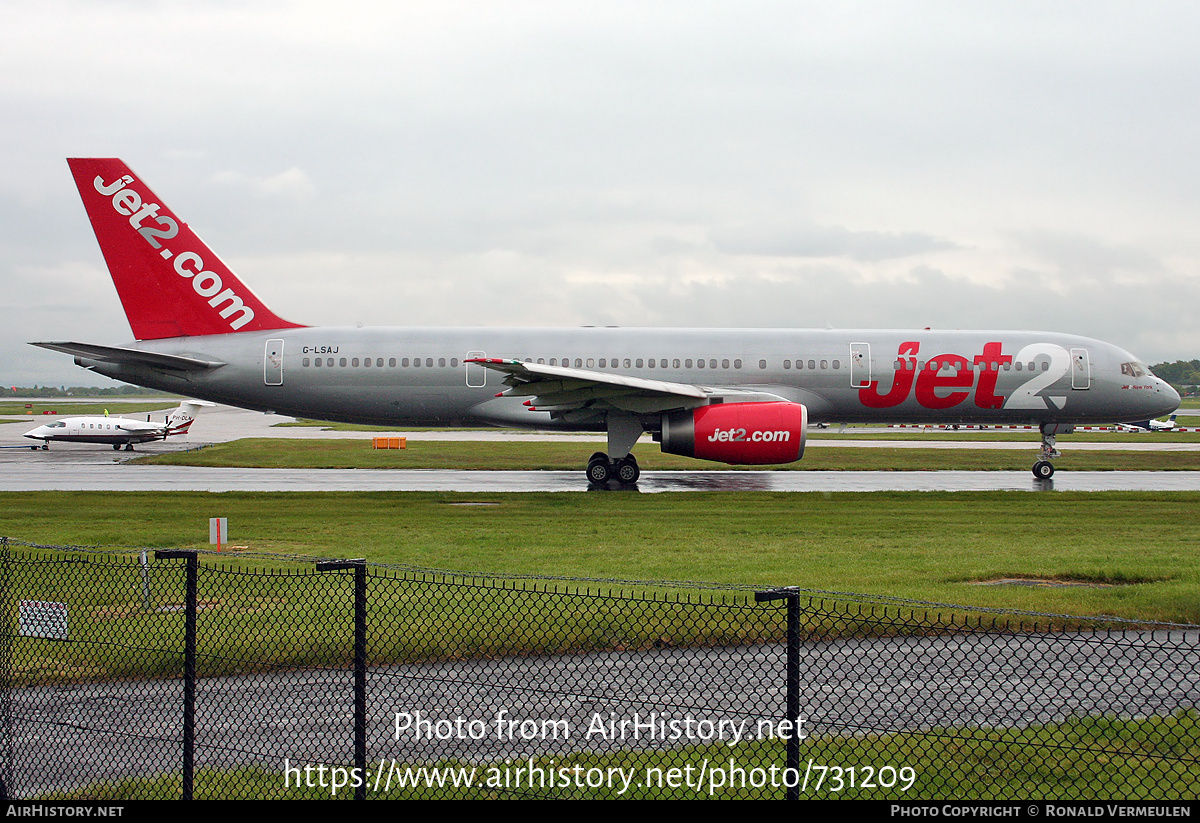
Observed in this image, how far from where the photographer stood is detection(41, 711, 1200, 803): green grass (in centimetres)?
534

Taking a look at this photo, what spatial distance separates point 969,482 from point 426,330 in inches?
591

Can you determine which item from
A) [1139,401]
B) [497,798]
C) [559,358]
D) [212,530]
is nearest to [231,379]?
[559,358]

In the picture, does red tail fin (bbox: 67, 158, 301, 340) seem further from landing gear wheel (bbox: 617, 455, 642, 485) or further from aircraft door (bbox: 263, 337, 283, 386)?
landing gear wheel (bbox: 617, 455, 642, 485)

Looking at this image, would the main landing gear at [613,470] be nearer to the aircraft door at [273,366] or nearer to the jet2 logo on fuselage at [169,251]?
the aircraft door at [273,366]

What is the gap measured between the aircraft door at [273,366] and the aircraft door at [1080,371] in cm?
2059

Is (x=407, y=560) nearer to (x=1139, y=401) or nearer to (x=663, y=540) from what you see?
(x=663, y=540)

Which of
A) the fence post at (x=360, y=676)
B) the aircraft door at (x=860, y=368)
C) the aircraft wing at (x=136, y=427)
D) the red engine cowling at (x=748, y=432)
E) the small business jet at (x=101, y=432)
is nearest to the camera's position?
the fence post at (x=360, y=676)

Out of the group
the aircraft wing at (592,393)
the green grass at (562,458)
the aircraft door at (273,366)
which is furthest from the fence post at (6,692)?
the green grass at (562,458)

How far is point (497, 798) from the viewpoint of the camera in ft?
17.5

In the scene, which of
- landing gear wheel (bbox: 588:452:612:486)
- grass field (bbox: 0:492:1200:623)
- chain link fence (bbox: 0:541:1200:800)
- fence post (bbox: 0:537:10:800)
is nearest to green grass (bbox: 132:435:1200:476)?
landing gear wheel (bbox: 588:452:612:486)

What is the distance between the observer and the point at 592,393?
22.7 metres

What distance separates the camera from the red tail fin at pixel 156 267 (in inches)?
947

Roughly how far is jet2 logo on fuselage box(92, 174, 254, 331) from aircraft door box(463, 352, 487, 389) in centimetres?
590

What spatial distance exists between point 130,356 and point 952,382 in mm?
20409
